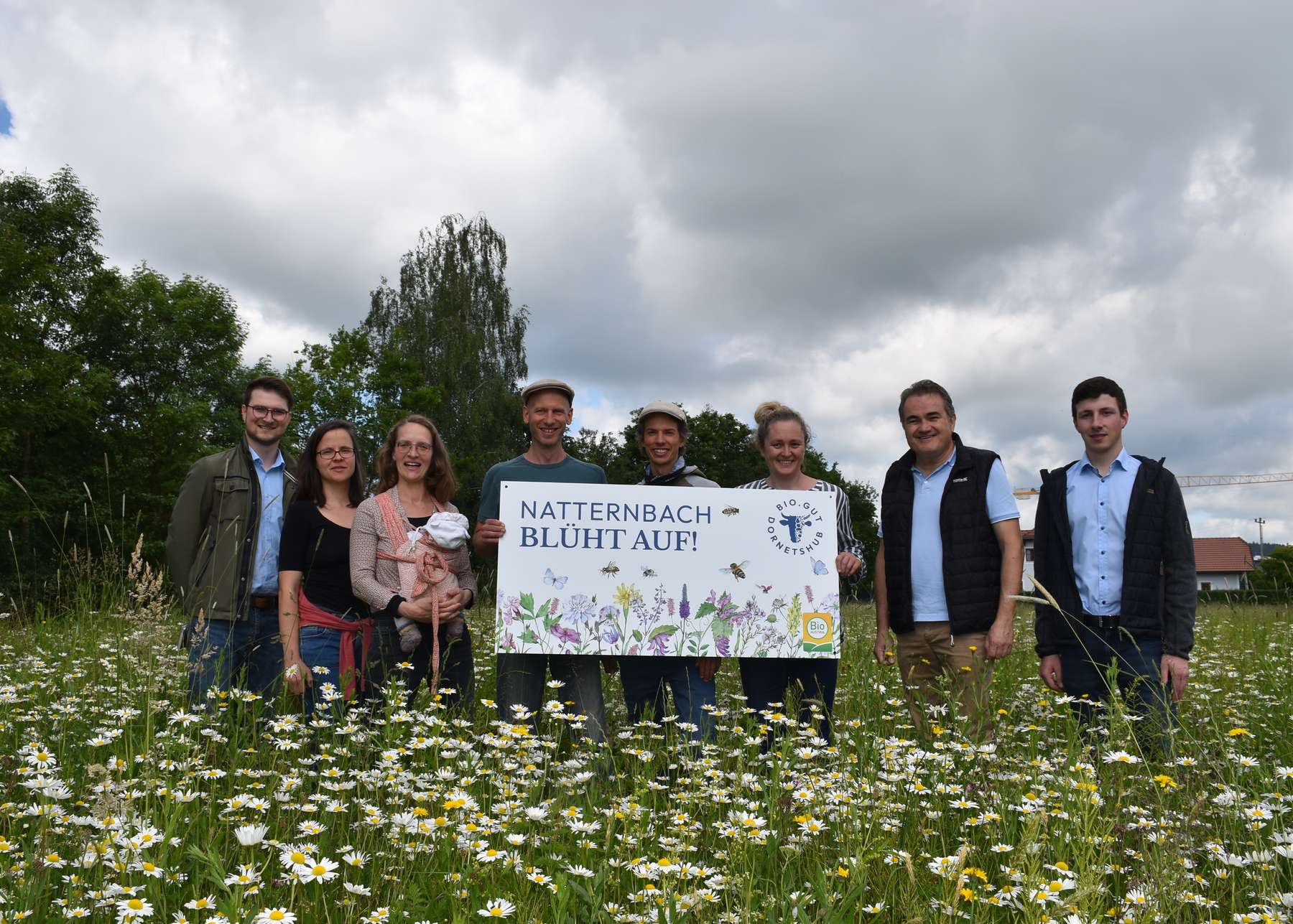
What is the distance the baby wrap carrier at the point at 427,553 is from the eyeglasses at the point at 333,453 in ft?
1.64

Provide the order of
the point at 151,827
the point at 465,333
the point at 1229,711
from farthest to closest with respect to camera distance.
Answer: the point at 465,333, the point at 1229,711, the point at 151,827

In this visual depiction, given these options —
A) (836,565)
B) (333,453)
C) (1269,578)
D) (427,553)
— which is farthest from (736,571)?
(1269,578)

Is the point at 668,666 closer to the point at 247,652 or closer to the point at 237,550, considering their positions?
the point at 247,652

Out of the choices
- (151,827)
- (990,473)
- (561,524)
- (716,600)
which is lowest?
(151,827)

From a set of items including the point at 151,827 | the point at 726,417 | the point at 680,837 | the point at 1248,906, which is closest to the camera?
the point at 151,827

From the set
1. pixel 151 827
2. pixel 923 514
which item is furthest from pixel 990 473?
pixel 151 827

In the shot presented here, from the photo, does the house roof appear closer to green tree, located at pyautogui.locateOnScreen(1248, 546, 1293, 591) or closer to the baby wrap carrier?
green tree, located at pyautogui.locateOnScreen(1248, 546, 1293, 591)

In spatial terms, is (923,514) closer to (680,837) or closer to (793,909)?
(680,837)

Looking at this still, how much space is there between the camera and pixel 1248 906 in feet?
10.2

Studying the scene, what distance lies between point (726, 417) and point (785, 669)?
1740 inches

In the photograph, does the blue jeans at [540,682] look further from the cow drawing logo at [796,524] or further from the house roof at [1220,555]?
the house roof at [1220,555]

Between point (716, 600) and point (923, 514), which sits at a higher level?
point (923, 514)

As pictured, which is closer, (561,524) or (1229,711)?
(561,524)

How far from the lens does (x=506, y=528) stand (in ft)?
17.3
